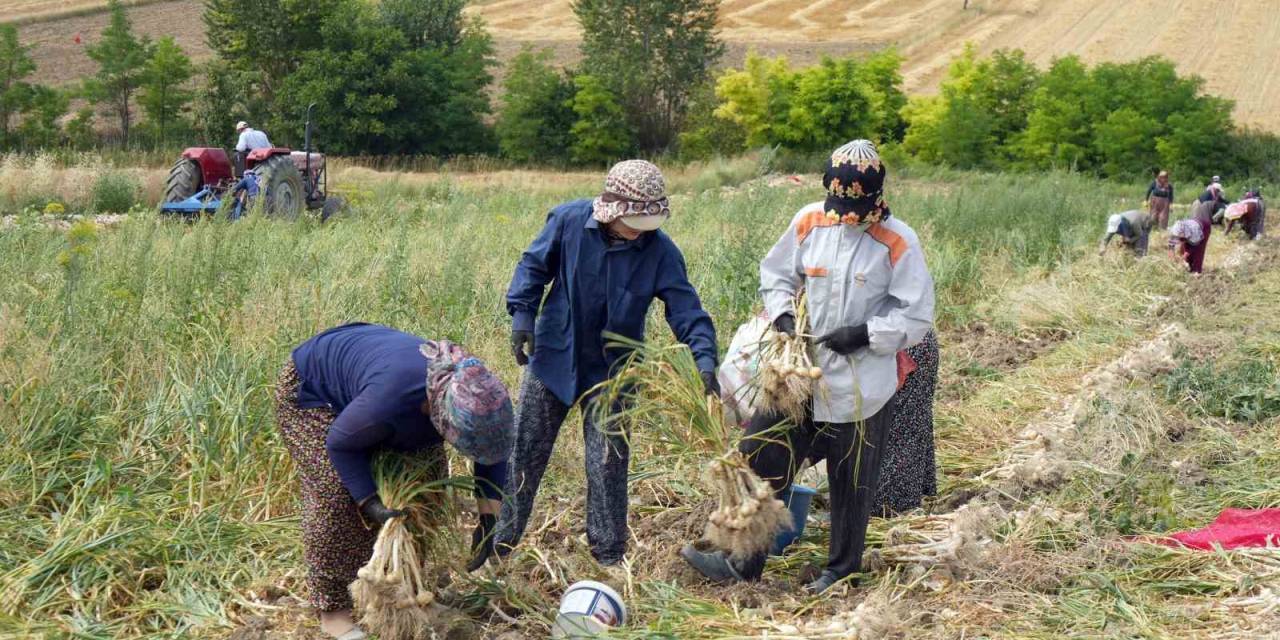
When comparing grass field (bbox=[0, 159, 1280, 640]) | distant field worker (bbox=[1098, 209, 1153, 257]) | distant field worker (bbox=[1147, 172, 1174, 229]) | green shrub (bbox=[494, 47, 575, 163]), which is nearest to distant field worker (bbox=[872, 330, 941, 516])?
grass field (bbox=[0, 159, 1280, 640])

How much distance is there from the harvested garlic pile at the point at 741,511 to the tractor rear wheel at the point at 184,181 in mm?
9388

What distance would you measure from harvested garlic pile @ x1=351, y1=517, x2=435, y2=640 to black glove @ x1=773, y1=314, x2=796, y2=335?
57.0 inches

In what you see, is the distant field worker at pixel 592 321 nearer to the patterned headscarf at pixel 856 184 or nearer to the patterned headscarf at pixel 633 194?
the patterned headscarf at pixel 633 194

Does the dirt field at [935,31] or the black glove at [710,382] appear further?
the dirt field at [935,31]

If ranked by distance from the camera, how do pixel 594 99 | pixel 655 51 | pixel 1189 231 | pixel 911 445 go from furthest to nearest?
1. pixel 655 51
2. pixel 594 99
3. pixel 1189 231
4. pixel 911 445

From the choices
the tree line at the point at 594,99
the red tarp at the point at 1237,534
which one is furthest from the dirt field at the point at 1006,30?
the red tarp at the point at 1237,534

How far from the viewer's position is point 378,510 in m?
3.35

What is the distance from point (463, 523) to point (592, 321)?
82 cm

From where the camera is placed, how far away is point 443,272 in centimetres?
685

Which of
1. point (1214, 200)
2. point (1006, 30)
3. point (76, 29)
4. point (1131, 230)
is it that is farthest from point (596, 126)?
point (1131, 230)

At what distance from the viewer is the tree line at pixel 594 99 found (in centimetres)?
→ 3002

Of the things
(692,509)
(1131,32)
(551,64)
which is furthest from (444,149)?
(692,509)

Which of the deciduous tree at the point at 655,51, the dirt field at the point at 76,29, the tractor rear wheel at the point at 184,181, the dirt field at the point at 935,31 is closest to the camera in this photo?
the tractor rear wheel at the point at 184,181

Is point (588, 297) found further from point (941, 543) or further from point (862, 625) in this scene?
point (941, 543)
